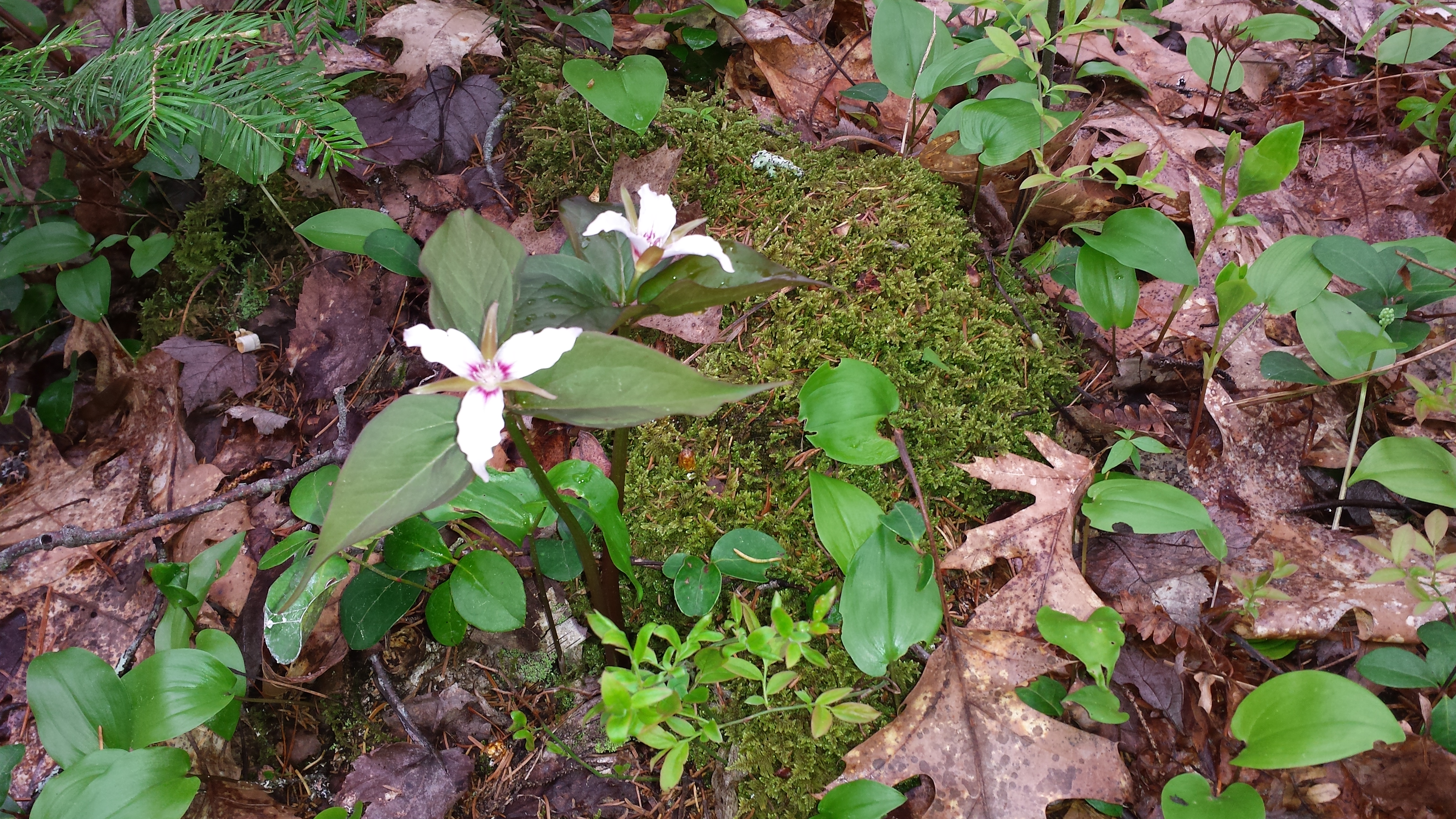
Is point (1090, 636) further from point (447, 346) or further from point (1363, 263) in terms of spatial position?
point (1363, 263)

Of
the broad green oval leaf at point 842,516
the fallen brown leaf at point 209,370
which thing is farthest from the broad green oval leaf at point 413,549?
the fallen brown leaf at point 209,370

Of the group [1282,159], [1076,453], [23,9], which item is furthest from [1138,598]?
[23,9]

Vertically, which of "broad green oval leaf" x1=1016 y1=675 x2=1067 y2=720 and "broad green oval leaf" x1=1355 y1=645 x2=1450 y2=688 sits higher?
"broad green oval leaf" x1=1355 y1=645 x2=1450 y2=688

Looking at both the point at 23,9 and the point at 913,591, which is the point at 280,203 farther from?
the point at 913,591

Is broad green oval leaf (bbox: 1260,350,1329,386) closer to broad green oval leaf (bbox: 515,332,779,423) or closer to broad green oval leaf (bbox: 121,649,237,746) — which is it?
broad green oval leaf (bbox: 515,332,779,423)

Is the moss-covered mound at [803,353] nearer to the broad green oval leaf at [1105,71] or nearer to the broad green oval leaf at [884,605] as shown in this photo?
the broad green oval leaf at [884,605]

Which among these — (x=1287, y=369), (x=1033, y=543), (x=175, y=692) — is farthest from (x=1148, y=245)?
(x=175, y=692)

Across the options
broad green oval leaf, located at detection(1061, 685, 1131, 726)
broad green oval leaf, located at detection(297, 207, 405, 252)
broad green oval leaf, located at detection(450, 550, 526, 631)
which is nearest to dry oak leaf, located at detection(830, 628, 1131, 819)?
broad green oval leaf, located at detection(1061, 685, 1131, 726)
